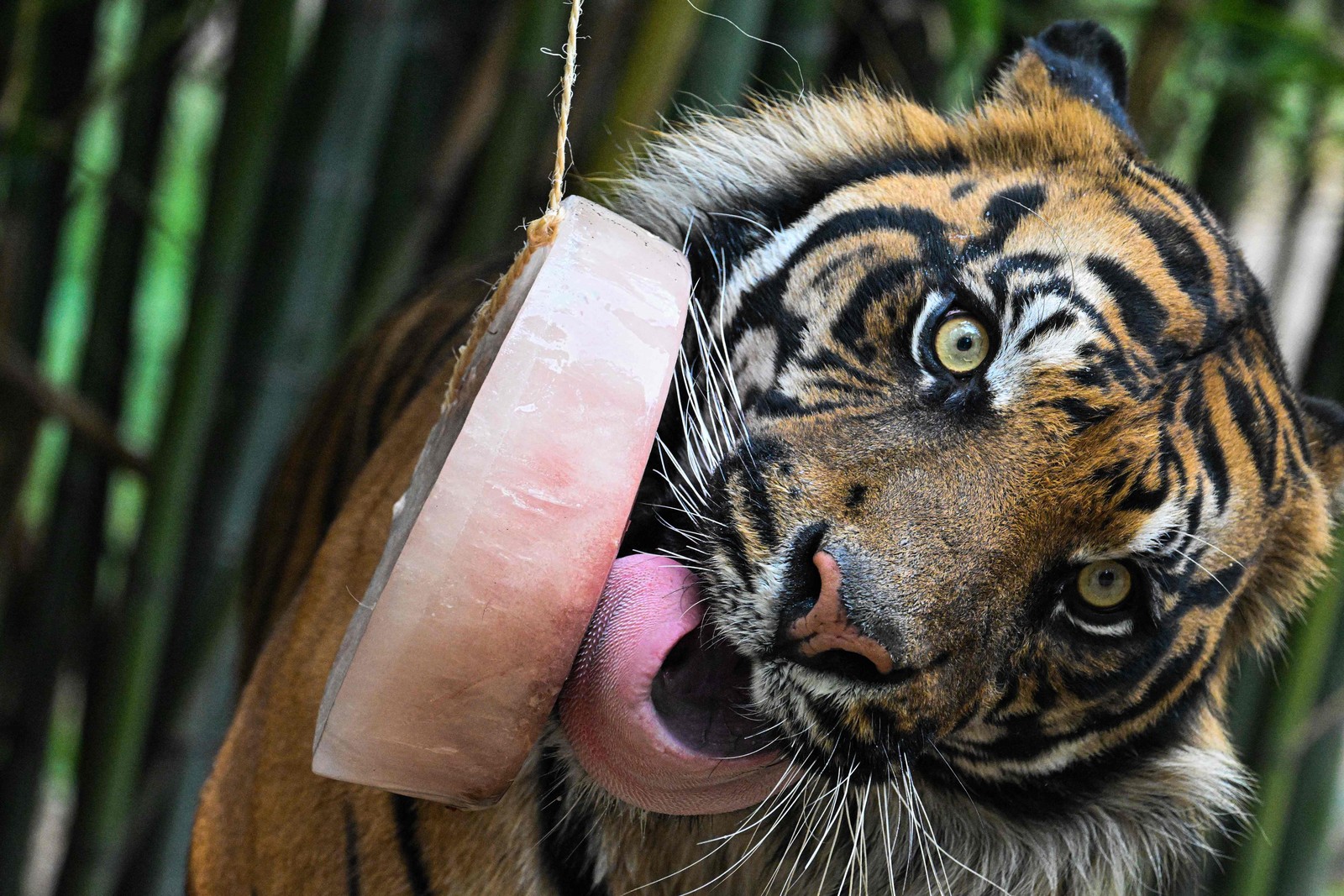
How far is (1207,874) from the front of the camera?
198 centimetres

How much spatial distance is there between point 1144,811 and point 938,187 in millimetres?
533

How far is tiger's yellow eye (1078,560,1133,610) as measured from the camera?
0.87 m

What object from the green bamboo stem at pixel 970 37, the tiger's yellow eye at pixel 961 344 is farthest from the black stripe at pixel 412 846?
the green bamboo stem at pixel 970 37

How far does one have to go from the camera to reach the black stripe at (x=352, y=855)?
101cm

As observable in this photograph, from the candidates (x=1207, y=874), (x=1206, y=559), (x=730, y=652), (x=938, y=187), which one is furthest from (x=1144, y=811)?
(x=1207, y=874)

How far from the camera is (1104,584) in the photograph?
874 mm

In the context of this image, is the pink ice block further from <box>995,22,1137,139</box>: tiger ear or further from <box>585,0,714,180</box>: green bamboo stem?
<box>585,0,714,180</box>: green bamboo stem

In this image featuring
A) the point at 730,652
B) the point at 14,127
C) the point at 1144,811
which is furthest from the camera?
the point at 14,127

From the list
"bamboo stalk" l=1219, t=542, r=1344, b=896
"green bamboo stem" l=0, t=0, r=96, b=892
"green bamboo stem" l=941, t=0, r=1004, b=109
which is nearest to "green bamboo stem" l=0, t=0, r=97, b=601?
"green bamboo stem" l=0, t=0, r=96, b=892

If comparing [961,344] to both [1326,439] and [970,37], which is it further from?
[970,37]

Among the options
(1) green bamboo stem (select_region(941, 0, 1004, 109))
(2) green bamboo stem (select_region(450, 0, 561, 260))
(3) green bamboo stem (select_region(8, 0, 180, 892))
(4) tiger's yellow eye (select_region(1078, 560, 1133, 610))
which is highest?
(1) green bamboo stem (select_region(941, 0, 1004, 109))

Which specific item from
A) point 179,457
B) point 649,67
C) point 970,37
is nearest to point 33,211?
point 179,457

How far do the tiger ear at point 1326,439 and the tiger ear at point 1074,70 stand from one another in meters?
0.29

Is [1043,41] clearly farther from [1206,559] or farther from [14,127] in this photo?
[14,127]
